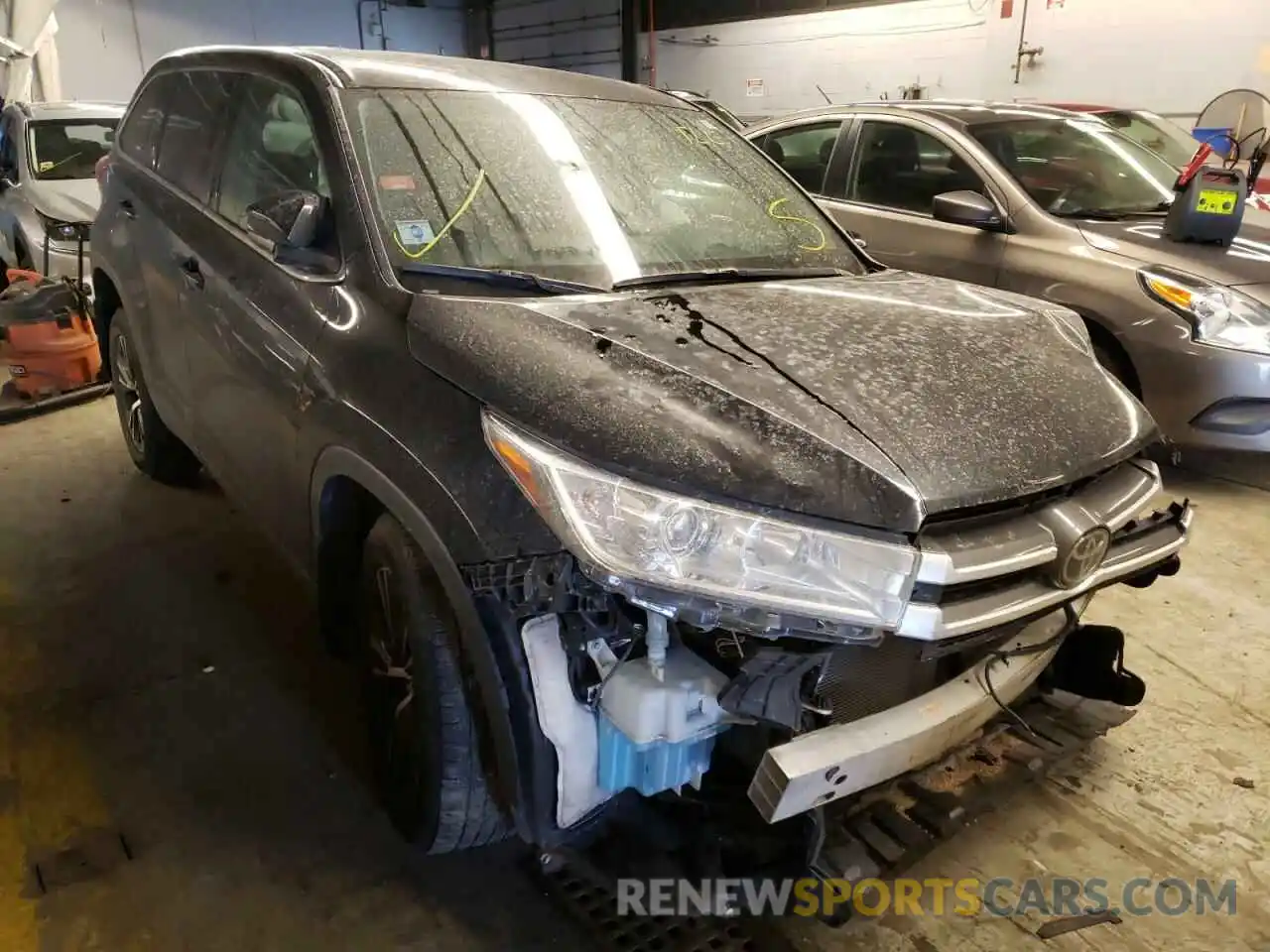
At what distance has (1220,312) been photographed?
3.54 m

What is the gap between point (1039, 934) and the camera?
177 centimetres

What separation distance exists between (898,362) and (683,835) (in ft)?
3.18

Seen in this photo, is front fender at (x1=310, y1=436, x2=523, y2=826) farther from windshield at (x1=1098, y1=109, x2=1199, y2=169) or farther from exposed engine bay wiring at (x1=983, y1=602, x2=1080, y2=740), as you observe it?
windshield at (x1=1098, y1=109, x2=1199, y2=169)

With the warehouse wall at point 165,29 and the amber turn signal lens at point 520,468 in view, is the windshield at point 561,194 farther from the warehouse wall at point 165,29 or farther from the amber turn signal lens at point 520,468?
the warehouse wall at point 165,29

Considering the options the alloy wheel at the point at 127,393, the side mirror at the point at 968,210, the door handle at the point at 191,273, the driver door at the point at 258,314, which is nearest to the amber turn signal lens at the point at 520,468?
the driver door at the point at 258,314

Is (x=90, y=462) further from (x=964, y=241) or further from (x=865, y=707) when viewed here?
(x=964, y=241)

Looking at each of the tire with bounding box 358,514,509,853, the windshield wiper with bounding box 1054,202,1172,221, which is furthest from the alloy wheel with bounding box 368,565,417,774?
the windshield wiper with bounding box 1054,202,1172,221

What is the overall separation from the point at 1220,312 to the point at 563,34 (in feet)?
35.8

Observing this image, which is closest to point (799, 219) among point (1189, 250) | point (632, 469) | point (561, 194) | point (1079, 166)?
point (561, 194)

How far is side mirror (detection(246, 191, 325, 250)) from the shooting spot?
1864mm

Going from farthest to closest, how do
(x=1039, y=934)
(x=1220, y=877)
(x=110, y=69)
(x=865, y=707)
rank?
(x=110, y=69) → (x=1220, y=877) → (x=1039, y=934) → (x=865, y=707)

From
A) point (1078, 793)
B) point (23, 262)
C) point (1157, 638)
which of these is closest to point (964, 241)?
point (1157, 638)

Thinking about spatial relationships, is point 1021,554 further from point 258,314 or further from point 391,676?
point 258,314

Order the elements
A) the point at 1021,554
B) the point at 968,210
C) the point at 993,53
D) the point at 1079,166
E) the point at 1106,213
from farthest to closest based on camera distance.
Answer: the point at 993,53 → the point at 1079,166 → the point at 1106,213 → the point at 968,210 → the point at 1021,554
